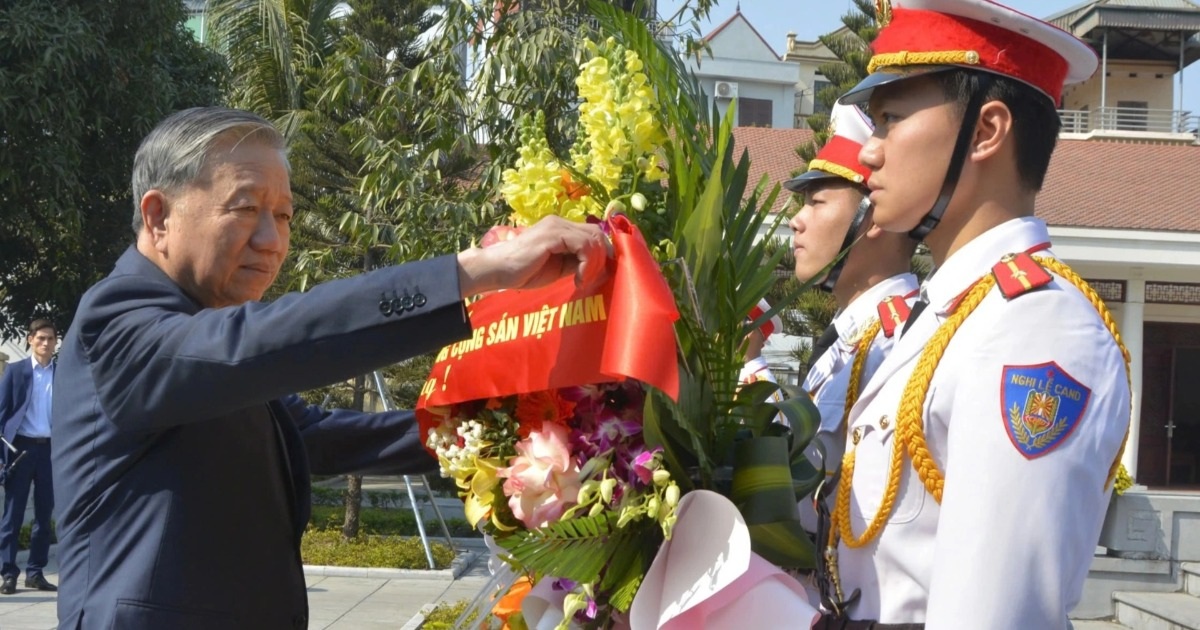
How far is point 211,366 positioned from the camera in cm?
163

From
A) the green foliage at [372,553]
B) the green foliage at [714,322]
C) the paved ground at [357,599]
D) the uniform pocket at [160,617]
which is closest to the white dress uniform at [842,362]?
the green foliage at [714,322]

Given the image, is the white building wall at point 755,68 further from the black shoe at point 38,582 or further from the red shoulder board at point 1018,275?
the red shoulder board at point 1018,275

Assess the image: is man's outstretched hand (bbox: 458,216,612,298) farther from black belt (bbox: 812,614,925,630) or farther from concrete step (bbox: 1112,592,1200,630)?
concrete step (bbox: 1112,592,1200,630)

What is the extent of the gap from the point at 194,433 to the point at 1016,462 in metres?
1.21

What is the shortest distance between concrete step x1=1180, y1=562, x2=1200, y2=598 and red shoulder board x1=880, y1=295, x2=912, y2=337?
5.56 meters

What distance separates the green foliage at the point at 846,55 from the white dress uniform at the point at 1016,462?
1056 centimetres

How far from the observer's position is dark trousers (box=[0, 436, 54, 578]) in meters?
7.93

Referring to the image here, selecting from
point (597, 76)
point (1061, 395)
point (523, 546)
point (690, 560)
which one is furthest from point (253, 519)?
point (1061, 395)

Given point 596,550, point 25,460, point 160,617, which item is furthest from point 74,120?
point 596,550

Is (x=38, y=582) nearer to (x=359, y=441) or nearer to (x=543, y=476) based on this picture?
(x=359, y=441)

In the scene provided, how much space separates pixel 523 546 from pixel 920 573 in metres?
0.57

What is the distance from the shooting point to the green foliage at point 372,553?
9516mm

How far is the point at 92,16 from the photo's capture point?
1108 cm

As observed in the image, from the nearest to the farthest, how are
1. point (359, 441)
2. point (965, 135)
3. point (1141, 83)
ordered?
point (965, 135)
point (359, 441)
point (1141, 83)
